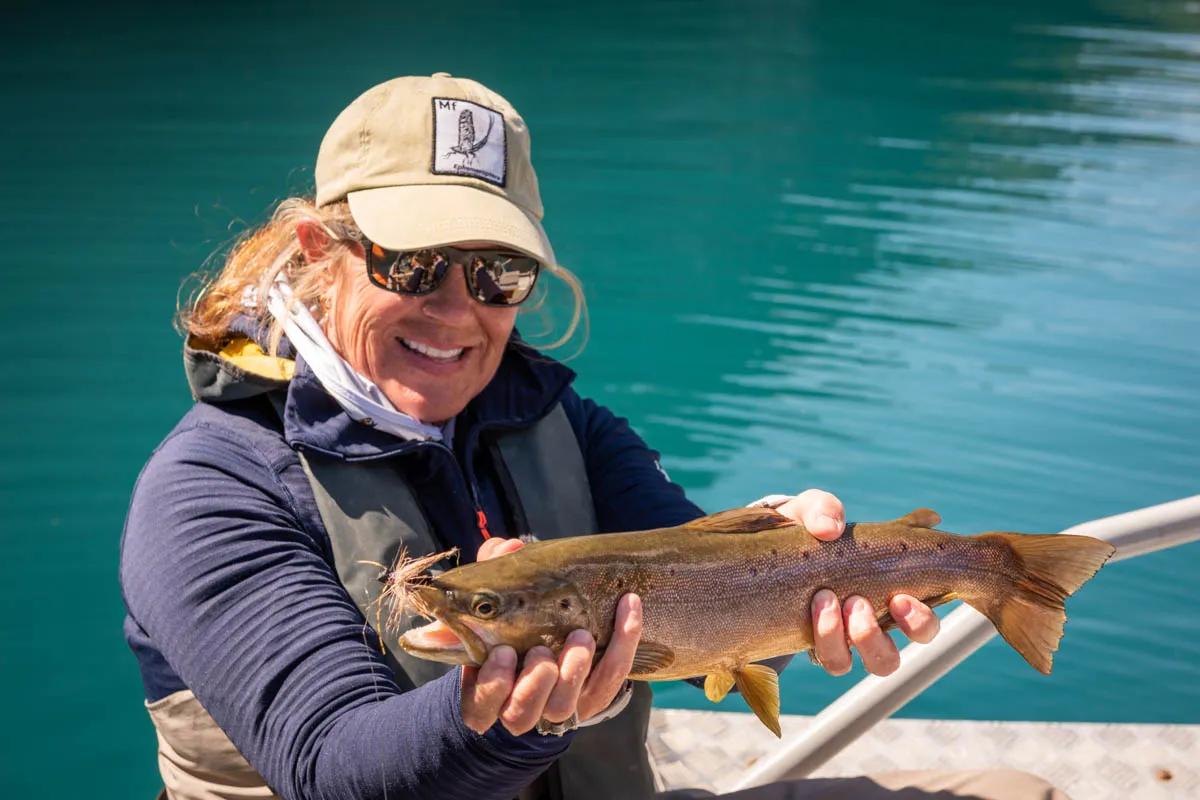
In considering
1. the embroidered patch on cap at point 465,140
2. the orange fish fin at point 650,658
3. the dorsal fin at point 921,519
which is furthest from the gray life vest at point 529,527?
the dorsal fin at point 921,519

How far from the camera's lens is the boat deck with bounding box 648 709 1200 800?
11.8ft

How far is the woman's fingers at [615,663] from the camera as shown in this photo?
188 centimetres

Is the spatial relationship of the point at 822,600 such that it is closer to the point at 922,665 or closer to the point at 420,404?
the point at 420,404

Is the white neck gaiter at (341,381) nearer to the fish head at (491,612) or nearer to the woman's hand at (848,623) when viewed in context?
the fish head at (491,612)

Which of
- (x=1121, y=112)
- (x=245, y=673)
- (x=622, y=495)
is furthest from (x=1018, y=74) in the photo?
(x=245, y=673)

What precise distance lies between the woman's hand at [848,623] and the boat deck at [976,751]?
1527 millimetres

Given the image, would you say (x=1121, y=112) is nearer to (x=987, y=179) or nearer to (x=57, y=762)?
(x=987, y=179)

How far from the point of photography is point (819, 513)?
7.06 feet

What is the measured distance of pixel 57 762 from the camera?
455 cm

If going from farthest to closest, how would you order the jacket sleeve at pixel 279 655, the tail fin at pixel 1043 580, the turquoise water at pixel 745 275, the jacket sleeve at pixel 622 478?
the turquoise water at pixel 745 275
the jacket sleeve at pixel 622 478
the tail fin at pixel 1043 580
the jacket sleeve at pixel 279 655

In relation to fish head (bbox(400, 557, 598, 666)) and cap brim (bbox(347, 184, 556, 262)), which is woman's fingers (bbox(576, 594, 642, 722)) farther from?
cap brim (bbox(347, 184, 556, 262))

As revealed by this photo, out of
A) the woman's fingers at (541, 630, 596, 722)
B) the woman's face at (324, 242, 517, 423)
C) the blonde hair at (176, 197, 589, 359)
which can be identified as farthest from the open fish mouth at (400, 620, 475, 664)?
the blonde hair at (176, 197, 589, 359)

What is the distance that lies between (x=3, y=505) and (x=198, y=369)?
406 cm

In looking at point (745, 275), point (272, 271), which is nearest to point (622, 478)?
point (272, 271)
